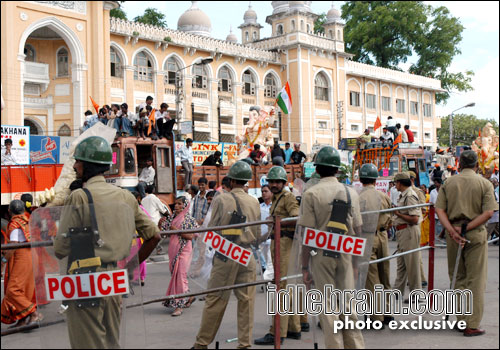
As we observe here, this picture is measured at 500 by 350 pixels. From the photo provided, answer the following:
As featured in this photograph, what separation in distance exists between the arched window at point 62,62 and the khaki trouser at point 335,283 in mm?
27306

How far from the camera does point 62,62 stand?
29.9 metres

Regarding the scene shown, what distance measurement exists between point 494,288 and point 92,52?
24889mm

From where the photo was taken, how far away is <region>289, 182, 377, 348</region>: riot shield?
15.4 feet

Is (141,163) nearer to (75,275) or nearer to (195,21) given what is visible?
(75,275)

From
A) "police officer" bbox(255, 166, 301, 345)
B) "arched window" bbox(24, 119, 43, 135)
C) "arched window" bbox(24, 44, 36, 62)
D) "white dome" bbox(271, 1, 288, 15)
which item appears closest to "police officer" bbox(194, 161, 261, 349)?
"police officer" bbox(255, 166, 301, 345)

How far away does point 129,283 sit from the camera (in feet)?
11.6

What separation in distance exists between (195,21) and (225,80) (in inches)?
285

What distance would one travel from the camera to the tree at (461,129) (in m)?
61.4

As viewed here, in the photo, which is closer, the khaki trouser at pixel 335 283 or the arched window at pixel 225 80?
the khaki trouser at pixel 335 283

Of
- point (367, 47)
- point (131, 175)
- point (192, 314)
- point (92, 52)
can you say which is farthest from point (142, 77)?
point (192, 314)

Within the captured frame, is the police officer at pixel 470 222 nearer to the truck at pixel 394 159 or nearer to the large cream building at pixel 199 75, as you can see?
the truck at pixel 394 159

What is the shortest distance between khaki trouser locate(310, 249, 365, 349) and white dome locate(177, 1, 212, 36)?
39739mm

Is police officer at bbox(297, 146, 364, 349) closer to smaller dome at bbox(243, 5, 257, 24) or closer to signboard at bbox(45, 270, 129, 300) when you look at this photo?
signboard at bbox(45, 270, 129, 300)

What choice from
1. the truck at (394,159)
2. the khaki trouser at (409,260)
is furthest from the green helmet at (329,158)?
the truck at (394,159)
